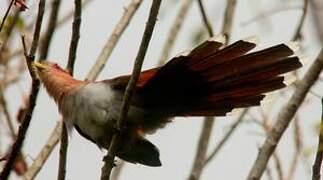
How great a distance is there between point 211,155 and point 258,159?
33.9 inches

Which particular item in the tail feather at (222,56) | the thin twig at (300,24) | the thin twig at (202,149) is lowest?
the thin twig at (202,149)

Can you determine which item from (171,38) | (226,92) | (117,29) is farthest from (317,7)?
(171,38)

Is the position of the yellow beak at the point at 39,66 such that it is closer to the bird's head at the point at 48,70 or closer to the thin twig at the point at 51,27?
the bird's head at the point at 48,70

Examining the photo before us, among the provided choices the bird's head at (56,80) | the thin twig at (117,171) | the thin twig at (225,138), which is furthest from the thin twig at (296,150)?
the bird's head at (56,80)

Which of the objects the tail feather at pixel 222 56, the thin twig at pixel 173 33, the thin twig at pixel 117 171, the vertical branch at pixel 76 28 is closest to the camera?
the vertical branch at pixel 76 28

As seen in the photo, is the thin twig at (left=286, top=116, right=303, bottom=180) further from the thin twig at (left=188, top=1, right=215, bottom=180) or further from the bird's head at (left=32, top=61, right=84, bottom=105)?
the bird's head at (left=32, top=61, right=84, bottom=105)

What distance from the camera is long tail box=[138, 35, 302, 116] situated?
111 inches

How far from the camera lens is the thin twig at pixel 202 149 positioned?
3230 millimetres

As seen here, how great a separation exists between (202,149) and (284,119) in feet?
2.11

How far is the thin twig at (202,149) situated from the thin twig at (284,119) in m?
0.54

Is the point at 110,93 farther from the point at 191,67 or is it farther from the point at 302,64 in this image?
the point at 302,64

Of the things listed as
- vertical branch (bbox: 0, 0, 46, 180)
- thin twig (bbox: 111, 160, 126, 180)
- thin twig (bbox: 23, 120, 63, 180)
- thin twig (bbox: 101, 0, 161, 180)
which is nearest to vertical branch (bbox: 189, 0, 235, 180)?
thin twig (bbox: 111, 160, 126, 180)

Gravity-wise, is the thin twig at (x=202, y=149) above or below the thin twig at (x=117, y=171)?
above

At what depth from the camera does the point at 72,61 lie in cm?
269
